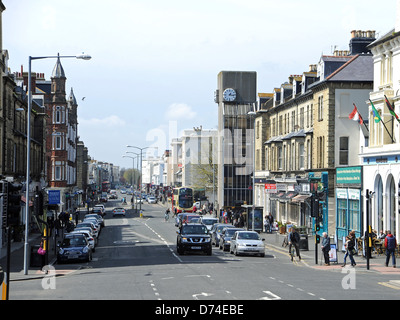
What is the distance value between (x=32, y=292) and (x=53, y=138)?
64.2m

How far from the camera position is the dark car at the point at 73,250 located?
3409cm

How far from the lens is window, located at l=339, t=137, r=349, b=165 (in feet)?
167

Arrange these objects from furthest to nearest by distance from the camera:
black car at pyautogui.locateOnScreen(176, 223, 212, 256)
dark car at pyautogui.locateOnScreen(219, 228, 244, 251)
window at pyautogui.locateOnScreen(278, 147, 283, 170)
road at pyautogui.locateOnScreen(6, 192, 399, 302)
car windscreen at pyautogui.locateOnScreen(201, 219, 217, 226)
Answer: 1. window at pyautogui.locateOnScreen(278, 147, 283, 170)
2. car windscreen at pyautogui.locateOnScreen(201, 219, 217, 226)
3. dark car at pyautogui.locateOnScreen(219, 228, 244, 251)
4. black car at pyautogui.locateOnScreen(176, 223, 212, 256)
5. road at pyautogui.locateOnScreen(6, 192, 399, 302)

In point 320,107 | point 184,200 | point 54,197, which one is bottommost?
point 184,200

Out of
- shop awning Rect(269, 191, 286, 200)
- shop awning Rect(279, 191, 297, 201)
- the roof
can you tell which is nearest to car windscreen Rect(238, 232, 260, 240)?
the roof

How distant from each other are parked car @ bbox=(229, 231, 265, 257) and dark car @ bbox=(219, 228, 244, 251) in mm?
2317

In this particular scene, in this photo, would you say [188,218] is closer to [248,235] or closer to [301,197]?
[301,197]

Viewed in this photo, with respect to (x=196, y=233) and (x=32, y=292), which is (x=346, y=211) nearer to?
(x=196, y=233)

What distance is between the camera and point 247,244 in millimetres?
37750

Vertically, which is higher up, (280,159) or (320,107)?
(320,107)

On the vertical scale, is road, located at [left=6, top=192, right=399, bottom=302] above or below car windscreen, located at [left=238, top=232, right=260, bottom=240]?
below

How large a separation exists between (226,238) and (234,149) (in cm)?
5594

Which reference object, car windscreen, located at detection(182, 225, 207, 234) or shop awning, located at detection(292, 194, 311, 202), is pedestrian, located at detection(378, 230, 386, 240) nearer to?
car windscreen, located at detection(182, 225, 207, 234)

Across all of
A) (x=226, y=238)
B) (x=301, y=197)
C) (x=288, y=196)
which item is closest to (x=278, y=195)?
(x=288, y=196)
